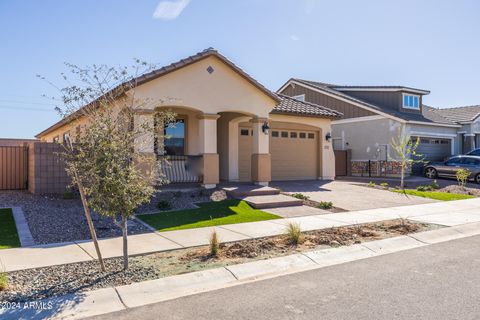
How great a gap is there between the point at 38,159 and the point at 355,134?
20632 mm

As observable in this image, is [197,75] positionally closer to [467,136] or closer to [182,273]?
[182,273]

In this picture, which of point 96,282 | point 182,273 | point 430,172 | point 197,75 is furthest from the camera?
point 430,172

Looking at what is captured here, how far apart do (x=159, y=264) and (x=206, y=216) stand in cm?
438

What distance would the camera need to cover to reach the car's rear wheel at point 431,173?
82.8ft

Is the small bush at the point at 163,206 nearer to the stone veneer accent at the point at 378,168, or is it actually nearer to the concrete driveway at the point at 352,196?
the concrete driveway at the point at 352,196

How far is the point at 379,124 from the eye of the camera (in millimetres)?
26047

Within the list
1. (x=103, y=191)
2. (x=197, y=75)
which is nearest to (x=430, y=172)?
(x=197, y=75)

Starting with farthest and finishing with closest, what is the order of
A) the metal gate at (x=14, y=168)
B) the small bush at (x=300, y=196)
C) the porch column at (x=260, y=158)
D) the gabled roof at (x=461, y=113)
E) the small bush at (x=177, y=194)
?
the gabled roof at (x=461, y=113)
the porch column at (x=260, y=158)
the metal gate at (x=14, y=168)
the small bush at (x=300, y=196)
the small bush at (x=177, y=194)

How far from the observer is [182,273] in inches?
248

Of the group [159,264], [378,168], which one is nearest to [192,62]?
[159,264]

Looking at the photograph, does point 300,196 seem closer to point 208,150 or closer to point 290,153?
point 208,150

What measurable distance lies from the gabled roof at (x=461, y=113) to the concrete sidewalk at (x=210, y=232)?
1917 cm

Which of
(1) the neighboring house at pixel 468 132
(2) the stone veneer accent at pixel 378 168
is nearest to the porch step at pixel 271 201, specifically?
(2) the stone veneer accent at pixel 378 168

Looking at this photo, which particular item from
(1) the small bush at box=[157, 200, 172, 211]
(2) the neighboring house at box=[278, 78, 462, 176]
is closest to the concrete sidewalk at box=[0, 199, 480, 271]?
(1) the small bush at box=[157, 200, 172, 211]
